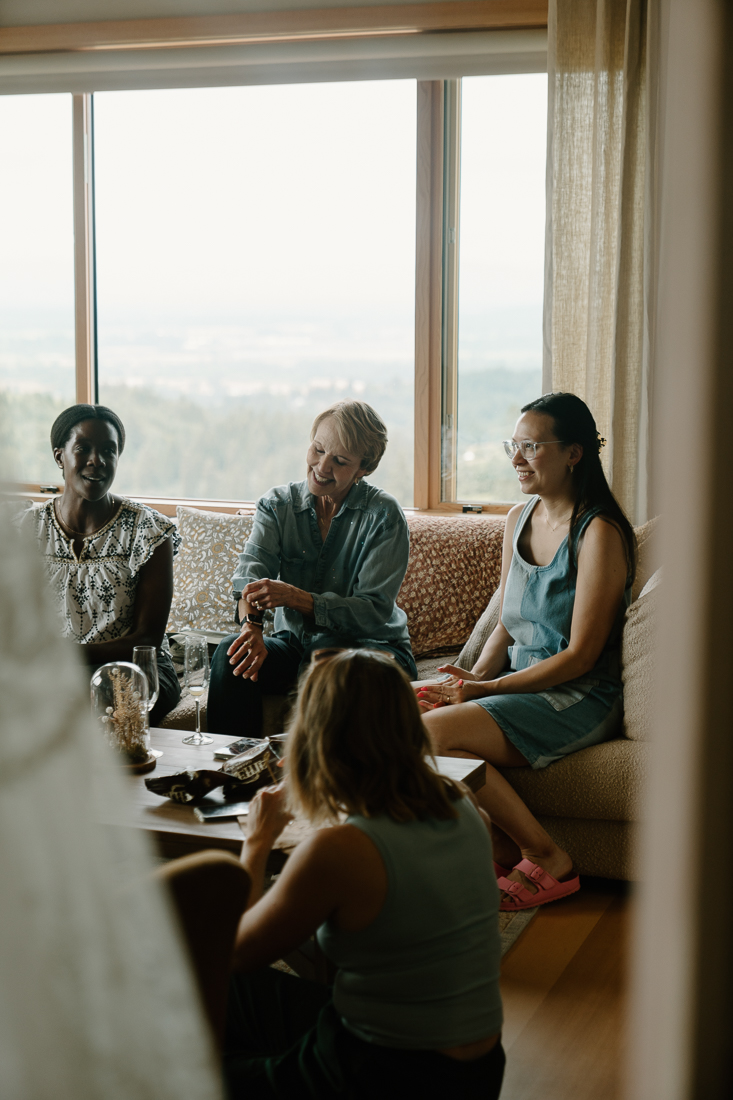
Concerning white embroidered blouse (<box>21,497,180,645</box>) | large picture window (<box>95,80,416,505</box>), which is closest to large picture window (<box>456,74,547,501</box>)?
large picture window (<box>95,80,416,505</box>)

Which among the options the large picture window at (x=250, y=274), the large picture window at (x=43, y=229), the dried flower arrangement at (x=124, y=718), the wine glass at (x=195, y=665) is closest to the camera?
the dried flower arrangement at (x=124, y=718)

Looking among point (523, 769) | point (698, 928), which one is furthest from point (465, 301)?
point (698, 928)

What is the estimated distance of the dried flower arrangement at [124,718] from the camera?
1624 millimetres

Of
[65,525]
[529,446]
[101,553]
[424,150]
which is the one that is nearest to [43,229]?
[424,150]

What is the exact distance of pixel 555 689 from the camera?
2.11 m

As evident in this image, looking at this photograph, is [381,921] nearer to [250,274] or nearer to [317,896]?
[317,896]

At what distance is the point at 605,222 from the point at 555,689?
5.31ft

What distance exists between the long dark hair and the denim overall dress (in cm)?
3

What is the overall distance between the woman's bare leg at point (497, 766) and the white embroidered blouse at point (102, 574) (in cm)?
83

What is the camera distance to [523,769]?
6.85ft

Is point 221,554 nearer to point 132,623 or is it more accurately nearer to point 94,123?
point 132,623

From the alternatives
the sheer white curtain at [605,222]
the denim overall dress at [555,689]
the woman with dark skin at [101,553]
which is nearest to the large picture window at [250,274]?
the sheer white curtain at [605,222]

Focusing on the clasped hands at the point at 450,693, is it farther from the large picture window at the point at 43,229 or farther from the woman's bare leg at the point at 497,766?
the large picture window at the point at 43,229

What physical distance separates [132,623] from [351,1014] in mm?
1533
